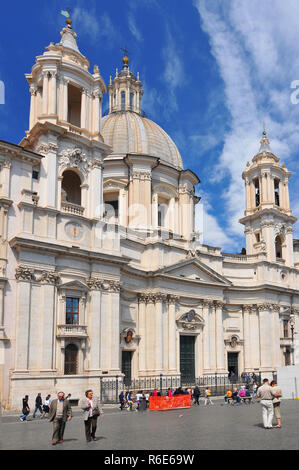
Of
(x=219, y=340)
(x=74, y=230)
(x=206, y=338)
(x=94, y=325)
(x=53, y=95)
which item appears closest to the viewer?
(x=94, y=325)

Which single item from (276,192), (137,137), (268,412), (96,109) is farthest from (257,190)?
(268,412)

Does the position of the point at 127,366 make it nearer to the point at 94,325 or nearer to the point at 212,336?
the point at 94,325

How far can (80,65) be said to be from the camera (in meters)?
38.8

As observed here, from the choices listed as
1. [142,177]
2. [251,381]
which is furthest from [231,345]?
[142,177]

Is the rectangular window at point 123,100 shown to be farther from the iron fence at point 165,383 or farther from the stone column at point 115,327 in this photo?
the iron fence at point 165,383

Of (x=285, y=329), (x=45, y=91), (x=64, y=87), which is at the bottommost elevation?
(x=285, y=329)

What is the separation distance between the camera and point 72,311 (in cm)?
3381

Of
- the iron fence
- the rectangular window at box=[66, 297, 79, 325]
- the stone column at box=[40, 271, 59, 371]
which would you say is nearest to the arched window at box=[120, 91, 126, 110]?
the rectangular window at box=[66, 297, 79, 325]

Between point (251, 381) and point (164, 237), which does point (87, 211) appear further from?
point (251, 381)

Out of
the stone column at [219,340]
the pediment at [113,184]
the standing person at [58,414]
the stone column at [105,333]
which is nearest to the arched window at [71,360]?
the stone column at [105,333]

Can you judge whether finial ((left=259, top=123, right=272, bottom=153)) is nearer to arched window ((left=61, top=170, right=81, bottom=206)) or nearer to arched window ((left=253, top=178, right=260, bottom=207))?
arched window ((left=253, top=178, right=260, bottom=207))

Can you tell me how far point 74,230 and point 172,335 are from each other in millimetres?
13487

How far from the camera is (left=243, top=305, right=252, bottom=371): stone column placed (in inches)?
1938
